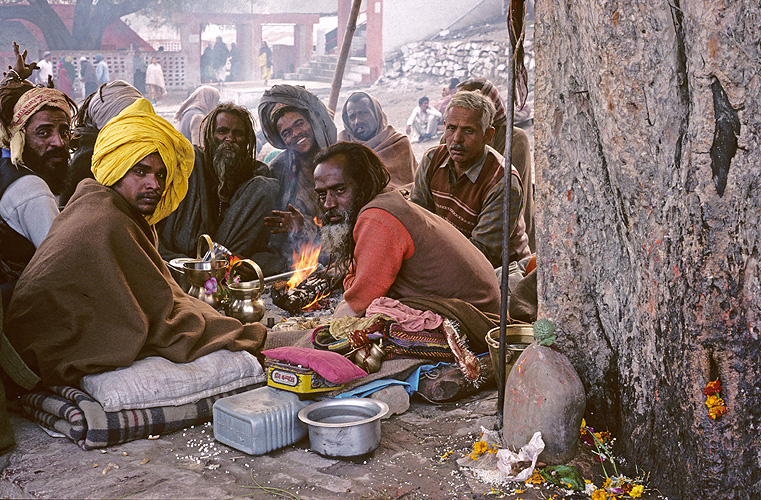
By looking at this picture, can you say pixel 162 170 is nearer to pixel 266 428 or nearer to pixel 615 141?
pixel 266 428

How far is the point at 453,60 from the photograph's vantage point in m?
14.8

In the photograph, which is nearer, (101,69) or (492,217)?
(492,217)

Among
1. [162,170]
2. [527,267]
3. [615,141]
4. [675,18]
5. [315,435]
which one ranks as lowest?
[315,435]

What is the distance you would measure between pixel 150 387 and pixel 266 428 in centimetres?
69

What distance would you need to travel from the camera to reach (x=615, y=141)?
2973 millimetres

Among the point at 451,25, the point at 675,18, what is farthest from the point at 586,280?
the point at 451,25

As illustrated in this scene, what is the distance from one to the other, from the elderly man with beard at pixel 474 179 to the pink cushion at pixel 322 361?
6.52 ft

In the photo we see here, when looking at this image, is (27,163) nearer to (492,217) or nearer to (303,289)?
(303,289)

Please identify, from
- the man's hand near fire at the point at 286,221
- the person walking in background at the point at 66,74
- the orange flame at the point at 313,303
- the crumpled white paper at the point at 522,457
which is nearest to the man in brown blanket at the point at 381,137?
the man's hand near fire at the point at 286,221

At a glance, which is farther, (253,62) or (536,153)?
(253,62)

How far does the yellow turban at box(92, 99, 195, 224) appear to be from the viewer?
3842 millimetres

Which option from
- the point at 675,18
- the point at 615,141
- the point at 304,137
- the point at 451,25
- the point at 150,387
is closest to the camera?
the point at 675,18

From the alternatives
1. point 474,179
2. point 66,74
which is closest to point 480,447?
point 474,179

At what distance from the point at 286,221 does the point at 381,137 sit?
188 centimetres
